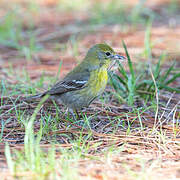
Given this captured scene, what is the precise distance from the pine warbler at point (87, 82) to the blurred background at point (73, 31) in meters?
0.80

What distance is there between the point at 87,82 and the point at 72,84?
0.22m

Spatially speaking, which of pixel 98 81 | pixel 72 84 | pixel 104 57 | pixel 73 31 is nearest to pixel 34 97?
pixel 72 84

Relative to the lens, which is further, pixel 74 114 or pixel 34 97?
pixel 74 114

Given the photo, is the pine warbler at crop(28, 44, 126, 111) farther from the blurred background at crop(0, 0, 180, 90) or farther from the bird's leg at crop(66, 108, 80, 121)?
the blurred background at crop(0, 0, 180, 90)

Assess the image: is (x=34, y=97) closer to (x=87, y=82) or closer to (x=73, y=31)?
(x=87, y=82)

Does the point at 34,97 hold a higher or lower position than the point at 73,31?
lower

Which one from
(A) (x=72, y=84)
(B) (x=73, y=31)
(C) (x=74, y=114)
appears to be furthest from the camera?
(B) (x=73, y=31)

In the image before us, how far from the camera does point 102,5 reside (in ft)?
33.4

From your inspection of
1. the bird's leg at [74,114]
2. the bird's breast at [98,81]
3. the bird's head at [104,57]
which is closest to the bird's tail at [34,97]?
the bird's leg at [74,114]

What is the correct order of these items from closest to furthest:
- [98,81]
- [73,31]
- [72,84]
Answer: [98,81]
[72,84]
[73,31]

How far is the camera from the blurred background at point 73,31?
6495 millimetres

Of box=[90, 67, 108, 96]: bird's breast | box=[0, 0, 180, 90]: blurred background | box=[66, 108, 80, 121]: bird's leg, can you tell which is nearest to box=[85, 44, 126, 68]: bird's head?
box=[90, 67, 108, 96]: bird's breast

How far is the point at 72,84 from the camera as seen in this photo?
4555 mm

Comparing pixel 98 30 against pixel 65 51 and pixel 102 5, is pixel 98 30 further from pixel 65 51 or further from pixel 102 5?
pixel 102 5
